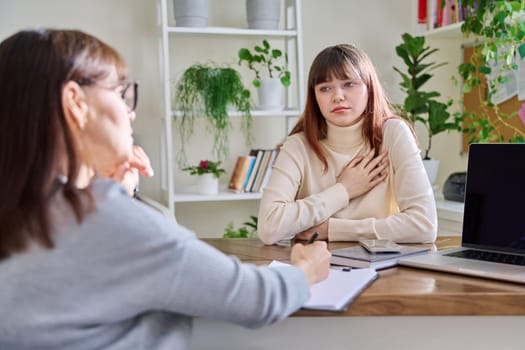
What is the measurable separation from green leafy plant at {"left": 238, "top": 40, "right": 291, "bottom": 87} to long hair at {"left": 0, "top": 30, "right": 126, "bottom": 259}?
7.47 ft

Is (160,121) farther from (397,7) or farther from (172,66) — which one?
(397,7)

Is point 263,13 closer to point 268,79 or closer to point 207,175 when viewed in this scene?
point 268,79

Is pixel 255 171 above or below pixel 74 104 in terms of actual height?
below

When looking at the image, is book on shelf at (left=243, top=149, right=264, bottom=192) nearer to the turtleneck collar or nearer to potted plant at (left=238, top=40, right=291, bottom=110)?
potted plant at (left=238, top=40, right=291, bottom=110)

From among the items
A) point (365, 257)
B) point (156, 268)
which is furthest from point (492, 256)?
point (156, 268)

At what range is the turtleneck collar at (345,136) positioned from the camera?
1.97 m

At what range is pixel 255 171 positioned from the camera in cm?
317

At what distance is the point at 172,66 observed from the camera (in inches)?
130

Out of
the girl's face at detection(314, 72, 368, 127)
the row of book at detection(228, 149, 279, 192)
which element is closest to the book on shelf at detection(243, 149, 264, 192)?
the row of book at detection(228, 149, 279, 192)

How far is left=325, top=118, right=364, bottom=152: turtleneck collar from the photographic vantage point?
1.97 meters

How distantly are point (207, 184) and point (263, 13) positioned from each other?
879 mm

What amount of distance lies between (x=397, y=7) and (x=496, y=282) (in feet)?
8.96

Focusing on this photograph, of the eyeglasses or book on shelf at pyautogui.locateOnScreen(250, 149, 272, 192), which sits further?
book on shelf at pyautogui.locateOnScreen(250, 149, 272, 192)

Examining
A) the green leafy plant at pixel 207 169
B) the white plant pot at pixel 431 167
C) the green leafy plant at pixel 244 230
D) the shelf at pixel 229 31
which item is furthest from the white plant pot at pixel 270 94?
the white plant pot at pixel 431 167
